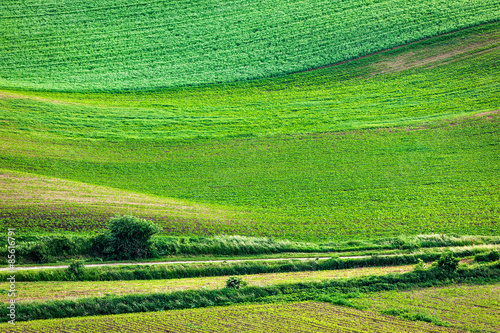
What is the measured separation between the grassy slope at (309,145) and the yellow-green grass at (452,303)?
30.4 feet

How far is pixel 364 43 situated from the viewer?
6469cm

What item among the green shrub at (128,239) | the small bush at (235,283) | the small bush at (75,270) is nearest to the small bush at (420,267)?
the small bush at (235,283)

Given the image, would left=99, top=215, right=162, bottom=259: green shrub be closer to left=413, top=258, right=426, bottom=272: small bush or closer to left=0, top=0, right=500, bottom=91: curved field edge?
left=413, top=258, right=426, bottom=272: small bush

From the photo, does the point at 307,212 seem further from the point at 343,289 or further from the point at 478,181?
the point at 478,181

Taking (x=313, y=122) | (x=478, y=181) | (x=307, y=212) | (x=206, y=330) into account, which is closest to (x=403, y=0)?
(x=313, y=122)

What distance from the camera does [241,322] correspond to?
78.1 ft

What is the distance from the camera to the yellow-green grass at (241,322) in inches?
907

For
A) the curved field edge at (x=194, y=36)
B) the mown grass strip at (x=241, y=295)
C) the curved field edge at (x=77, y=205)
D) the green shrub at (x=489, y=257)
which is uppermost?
the curved field edge at (x=194, y=36)

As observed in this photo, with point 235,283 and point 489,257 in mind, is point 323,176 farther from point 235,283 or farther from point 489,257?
point 235,283

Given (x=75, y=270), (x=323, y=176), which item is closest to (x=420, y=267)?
(x=323, y=176)

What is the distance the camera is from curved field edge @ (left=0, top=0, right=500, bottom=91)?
2395 inches

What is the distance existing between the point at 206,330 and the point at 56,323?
7.34 meters

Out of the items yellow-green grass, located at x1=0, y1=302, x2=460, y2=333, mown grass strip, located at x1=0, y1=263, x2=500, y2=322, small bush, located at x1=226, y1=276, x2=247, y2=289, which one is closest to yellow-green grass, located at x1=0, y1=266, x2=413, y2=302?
small bush, located at x1=226, y1=276, x2=247, y2=289

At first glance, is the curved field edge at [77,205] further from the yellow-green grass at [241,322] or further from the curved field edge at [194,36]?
the curved field edge at [194,36]
